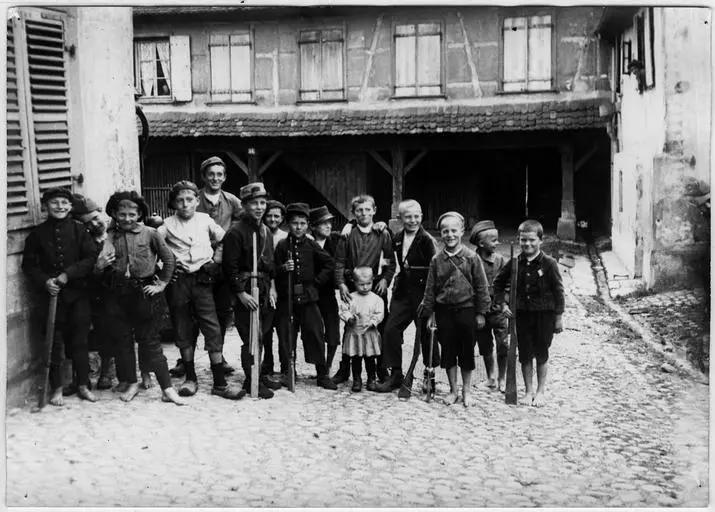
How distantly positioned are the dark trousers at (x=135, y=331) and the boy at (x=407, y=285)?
165 centimetres

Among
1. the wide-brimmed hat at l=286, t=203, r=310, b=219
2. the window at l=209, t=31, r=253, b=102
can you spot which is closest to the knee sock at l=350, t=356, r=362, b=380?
the wide-brimmed hat at l=286, t=203, r=310, b=219

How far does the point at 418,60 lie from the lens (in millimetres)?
14438

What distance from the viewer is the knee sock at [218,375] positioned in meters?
5.95

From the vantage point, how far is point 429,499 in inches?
180

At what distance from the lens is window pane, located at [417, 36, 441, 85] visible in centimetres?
1431

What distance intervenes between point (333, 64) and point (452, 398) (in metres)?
10.4

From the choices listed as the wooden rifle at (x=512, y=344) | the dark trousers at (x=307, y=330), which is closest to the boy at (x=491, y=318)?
the wooden rifle at (x=512, y=344)

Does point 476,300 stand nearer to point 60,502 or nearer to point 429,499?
point 429,499

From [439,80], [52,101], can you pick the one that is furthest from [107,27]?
[439,80]

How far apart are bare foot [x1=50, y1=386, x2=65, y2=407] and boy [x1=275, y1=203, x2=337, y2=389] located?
1.62 m

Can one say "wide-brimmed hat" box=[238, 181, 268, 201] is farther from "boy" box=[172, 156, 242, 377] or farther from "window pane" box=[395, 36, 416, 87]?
"window pane" box=[395, 36, 416, 87]

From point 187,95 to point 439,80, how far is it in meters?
4.61

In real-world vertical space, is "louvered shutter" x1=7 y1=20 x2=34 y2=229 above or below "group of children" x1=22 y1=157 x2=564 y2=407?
above

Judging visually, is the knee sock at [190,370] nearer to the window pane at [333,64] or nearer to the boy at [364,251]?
the boy at [364,251]
